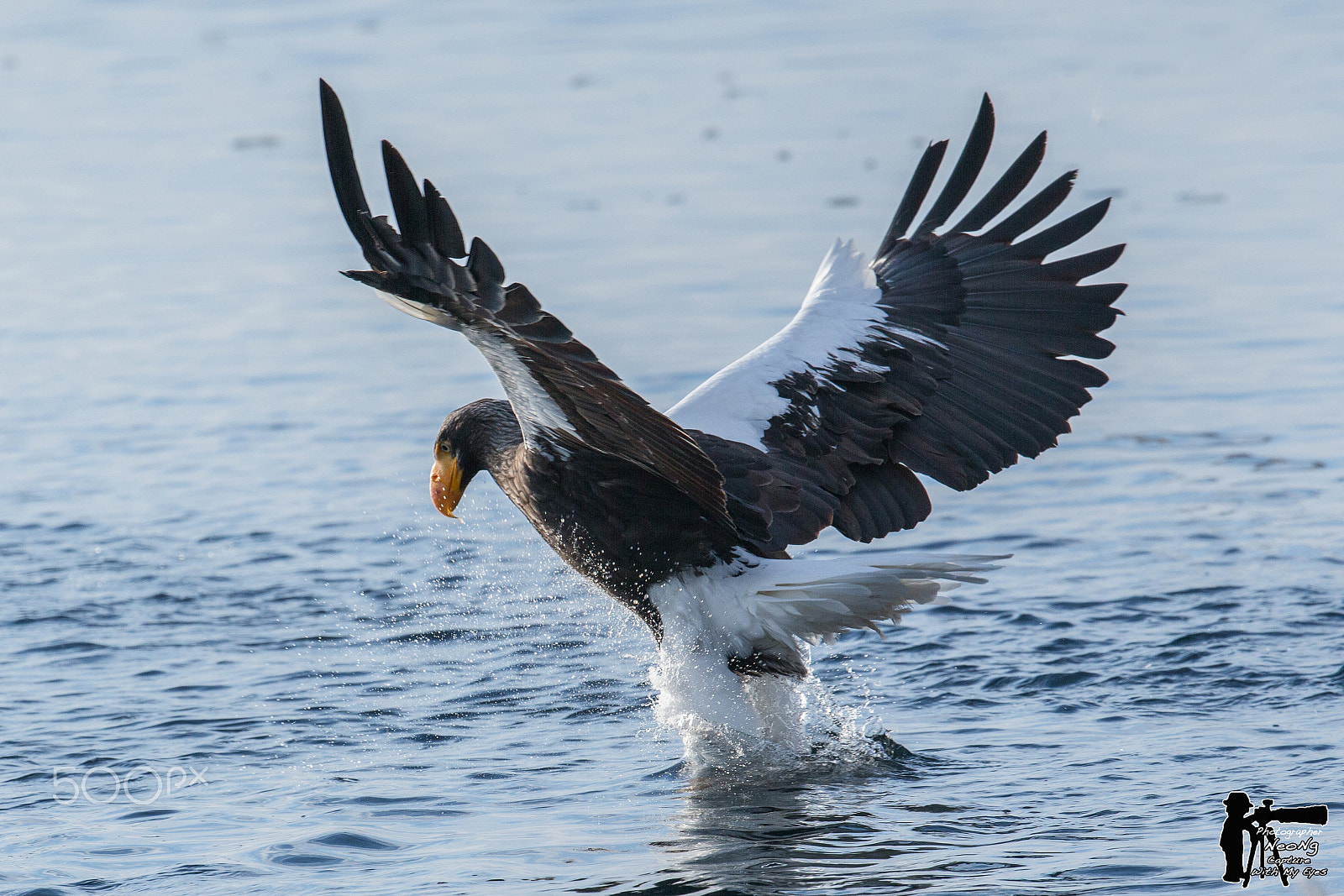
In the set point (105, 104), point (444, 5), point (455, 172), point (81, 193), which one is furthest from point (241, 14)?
point (455, 172)

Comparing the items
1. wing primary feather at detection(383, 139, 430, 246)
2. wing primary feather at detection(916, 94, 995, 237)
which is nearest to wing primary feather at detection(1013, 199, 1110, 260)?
wing primary feather at detection(916, 94, 995, 237)

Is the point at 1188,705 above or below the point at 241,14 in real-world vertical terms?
below

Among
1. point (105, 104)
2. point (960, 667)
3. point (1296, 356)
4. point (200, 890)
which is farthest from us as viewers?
point (105, 104)

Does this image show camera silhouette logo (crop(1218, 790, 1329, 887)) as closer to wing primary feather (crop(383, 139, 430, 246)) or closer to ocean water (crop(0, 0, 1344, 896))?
ocean water (crop(0, 0, 1344, 896))

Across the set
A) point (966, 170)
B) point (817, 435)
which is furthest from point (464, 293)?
point (966, 170)

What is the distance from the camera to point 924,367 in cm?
527

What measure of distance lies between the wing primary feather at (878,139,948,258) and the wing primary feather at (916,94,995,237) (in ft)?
0.17

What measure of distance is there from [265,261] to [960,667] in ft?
21.7

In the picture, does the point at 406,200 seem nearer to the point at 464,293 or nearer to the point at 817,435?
the point at 464,293

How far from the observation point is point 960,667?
17.9ft

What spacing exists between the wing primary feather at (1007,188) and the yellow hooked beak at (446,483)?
1705 mm

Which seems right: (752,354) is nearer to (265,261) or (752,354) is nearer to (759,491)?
(759,491)

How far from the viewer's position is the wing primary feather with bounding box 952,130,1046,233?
5.29 meters

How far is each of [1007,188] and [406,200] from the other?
7.91 feet
